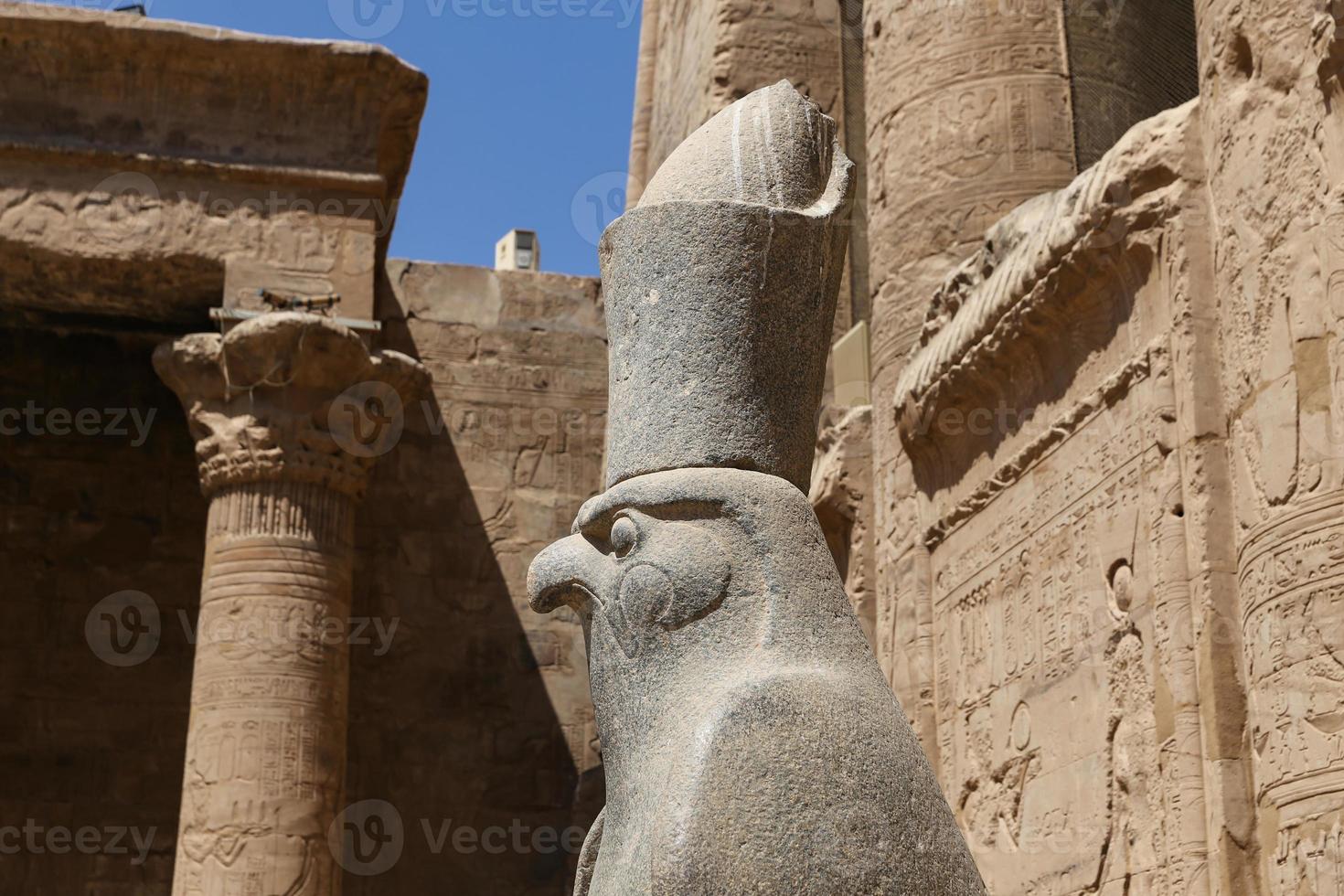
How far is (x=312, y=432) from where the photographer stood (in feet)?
33.7

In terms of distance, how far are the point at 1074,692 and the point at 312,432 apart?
17.2 ft

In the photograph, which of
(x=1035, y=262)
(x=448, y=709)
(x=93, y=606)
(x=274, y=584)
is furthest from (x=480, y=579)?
(x=1035, y=262)

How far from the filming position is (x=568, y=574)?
10.8 ft

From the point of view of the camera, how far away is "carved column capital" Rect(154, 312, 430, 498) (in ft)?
33.6

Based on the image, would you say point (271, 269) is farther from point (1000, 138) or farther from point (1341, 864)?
point (1341, 864)

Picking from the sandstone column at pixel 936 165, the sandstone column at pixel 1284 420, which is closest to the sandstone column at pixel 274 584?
the sandstone column at pixel 936 165

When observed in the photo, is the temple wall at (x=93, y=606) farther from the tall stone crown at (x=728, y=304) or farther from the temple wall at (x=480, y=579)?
the tall stone crown at (x=728, y=304)

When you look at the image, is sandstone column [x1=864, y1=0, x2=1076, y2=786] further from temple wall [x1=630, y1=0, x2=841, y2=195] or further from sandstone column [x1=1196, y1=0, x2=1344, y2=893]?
sandstone column [x1=1196, y1=0, x2=1344, y2=893]

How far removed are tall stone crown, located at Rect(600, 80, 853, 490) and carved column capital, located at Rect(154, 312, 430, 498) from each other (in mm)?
6992

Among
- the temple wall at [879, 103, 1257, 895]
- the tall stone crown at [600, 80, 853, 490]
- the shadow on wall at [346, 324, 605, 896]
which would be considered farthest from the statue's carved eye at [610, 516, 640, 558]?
the shadow on wall at [346, 324, 605, 896]

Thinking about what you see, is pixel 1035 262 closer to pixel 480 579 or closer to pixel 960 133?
pixel 960 133

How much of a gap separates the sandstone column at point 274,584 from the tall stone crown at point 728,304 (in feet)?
21.3

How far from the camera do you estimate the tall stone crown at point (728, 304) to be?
328cm

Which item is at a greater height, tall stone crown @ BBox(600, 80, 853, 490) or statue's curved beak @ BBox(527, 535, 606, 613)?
tall stone crown @ BBox(600, 80, 853, 490)
